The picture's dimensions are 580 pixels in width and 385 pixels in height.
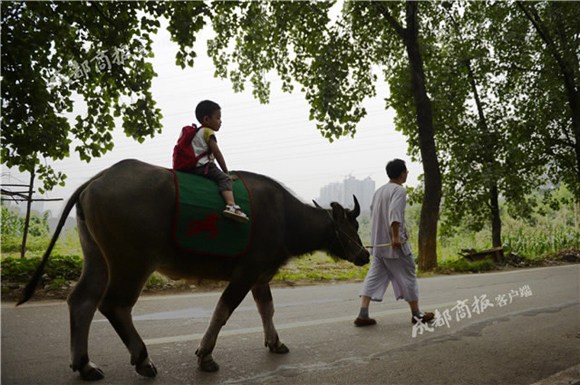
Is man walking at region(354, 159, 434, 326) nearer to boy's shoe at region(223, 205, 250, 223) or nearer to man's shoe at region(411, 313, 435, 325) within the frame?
man's shoe at region(411, 313, 435, 325)

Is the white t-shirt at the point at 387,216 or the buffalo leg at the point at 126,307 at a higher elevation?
the white t-shirt at the point at 387,216

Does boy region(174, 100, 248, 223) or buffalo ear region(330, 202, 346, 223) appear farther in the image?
buffalo ear region(330, 202, 346, 223)

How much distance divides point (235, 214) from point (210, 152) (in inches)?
28.4

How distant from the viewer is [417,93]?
49.8ft

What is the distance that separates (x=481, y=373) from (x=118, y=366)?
322 centimetres

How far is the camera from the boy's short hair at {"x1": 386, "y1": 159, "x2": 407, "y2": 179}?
6.33 m

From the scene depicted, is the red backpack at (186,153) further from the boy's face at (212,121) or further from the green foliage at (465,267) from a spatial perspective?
the green foliage at (465,267)

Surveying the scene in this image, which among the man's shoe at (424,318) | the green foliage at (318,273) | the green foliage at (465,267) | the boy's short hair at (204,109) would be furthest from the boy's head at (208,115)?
the green foliage at (465,267)

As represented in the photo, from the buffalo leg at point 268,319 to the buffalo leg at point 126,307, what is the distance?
128 cm

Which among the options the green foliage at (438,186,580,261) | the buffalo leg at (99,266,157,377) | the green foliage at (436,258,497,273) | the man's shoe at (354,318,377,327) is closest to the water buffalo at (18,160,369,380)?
the buffalo leg at (99,266,157,377)

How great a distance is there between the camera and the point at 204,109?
176 inches

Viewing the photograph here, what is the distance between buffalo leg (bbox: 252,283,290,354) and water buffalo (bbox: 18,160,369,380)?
22cm

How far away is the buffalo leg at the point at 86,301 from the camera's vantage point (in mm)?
3718


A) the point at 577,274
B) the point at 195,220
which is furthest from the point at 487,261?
the point at 195,220
